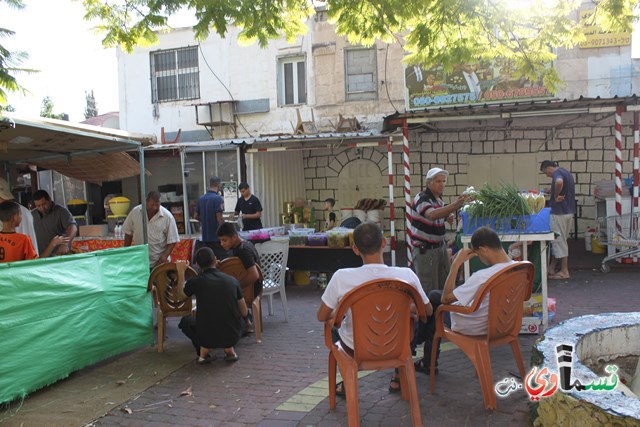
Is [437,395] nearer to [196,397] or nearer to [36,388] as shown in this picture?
[196,397]

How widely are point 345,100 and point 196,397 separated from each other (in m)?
9.99

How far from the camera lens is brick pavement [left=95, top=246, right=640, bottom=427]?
3.93 metres

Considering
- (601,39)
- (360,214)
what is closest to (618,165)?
→ (601,39)

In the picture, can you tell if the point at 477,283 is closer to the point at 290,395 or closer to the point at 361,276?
the point at 361,276

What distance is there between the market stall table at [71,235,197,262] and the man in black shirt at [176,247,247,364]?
178 inches

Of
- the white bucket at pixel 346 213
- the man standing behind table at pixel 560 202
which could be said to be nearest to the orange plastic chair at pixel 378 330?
the man standing behind table at pixel 560 202

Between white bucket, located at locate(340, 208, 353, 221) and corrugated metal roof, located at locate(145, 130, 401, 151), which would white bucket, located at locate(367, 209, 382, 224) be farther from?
corrugated metal roof, located at locate(145, 130, 401, 151)

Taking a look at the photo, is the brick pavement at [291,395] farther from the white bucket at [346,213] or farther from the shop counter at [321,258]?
the white bucket at [346,213]

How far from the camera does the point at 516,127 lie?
1299cm

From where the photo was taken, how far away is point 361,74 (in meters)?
13.3

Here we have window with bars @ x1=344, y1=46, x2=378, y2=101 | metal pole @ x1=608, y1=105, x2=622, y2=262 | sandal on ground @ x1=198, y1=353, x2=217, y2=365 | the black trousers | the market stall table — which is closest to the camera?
the black trousers

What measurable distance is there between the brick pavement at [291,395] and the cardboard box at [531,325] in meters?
0.10

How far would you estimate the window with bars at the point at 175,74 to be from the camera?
1448cm

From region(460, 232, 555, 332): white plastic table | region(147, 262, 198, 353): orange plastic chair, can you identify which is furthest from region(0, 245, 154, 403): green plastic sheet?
region(460, 232, 555, 332): white plastic table
